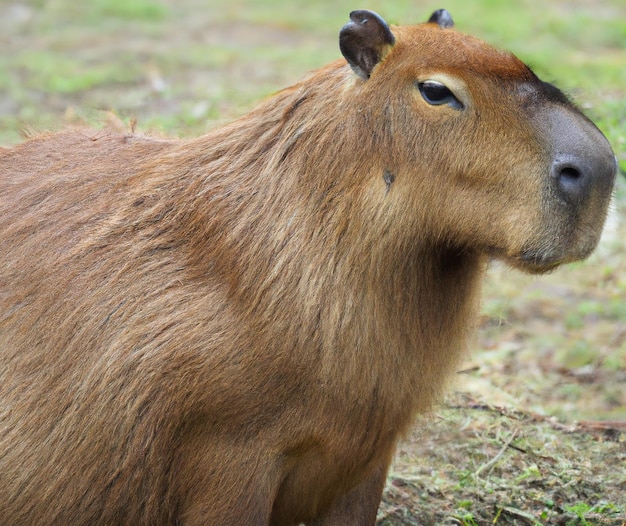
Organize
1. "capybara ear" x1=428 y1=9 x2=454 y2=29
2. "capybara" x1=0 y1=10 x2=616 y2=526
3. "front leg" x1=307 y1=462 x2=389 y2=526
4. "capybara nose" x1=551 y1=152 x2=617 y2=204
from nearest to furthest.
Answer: "capybara nose" x1=551 y1=152 x2=617 y2=204
"capybara" x1=0 y1=10 x2=616 y2=526
"capybara ear" x1=428 y1=9 x2=454 y2=29
"front leg" x1=307 y1=462 x2=389 y2=526

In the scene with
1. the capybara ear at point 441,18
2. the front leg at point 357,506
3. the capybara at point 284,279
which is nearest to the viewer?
the capybara at point 284,279

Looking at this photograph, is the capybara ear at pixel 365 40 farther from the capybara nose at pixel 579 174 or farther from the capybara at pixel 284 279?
the capybara nose at pixel 579 174

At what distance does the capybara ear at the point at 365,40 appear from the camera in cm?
334

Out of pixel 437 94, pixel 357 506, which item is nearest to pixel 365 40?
pixel 437 94

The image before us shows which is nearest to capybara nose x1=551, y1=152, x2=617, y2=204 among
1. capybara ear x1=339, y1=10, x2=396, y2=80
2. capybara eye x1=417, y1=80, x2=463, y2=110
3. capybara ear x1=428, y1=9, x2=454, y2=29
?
capybara eye x1=417, y1=80, x2=463, y2=110

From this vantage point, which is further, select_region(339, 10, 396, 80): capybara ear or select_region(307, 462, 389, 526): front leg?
select_region(307, 462, 389, 526): front leg

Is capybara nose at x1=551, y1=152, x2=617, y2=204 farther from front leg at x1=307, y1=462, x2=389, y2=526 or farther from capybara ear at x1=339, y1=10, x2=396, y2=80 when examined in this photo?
front leg at x1=307, y1=462, x2=389, y2=526

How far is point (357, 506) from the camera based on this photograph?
4.15 meters

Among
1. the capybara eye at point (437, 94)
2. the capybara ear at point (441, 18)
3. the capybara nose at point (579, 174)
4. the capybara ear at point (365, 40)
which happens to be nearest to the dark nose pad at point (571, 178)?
the capybara nose at point (579, 174)

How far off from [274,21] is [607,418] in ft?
28.9

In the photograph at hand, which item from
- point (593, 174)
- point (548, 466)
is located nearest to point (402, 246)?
point (593, 174)

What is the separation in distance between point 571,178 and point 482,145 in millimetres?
290

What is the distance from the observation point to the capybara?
10.6 feet

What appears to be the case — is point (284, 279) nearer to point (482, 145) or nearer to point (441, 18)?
point (482, 145)
